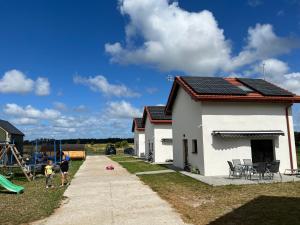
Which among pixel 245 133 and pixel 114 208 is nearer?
pixel 114 208

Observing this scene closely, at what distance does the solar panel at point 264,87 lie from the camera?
18.5 metres

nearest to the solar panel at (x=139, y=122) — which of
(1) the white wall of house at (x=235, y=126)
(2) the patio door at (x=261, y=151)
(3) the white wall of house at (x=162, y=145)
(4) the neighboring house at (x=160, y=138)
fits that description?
(4) the neighboring house at (x=160, y=138)

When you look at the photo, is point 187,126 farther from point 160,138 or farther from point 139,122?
point 139,122

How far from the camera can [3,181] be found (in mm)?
13938

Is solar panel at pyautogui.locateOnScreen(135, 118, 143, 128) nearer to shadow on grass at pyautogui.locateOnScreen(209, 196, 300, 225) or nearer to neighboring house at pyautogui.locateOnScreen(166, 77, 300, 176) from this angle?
neighboring house at pyautogui.locateOnScreen(166, 77, 300, 176)

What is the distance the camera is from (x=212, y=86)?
725 inches

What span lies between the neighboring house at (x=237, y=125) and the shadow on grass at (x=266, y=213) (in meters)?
6.62

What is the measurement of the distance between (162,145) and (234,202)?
67.4 feet

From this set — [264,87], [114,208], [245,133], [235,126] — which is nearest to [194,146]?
[235,126]

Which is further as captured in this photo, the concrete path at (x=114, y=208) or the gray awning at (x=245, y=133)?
the gray awning at (x=245, y=133)

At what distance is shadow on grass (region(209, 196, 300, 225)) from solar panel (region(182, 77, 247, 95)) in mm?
7665

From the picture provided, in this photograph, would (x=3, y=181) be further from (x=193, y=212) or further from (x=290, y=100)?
(x=290, y=100)

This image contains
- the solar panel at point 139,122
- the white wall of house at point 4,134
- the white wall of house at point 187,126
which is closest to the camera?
the white wall of house at point 187,126

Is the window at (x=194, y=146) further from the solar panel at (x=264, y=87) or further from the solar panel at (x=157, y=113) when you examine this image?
the solar panel at (x=157, y=113)
